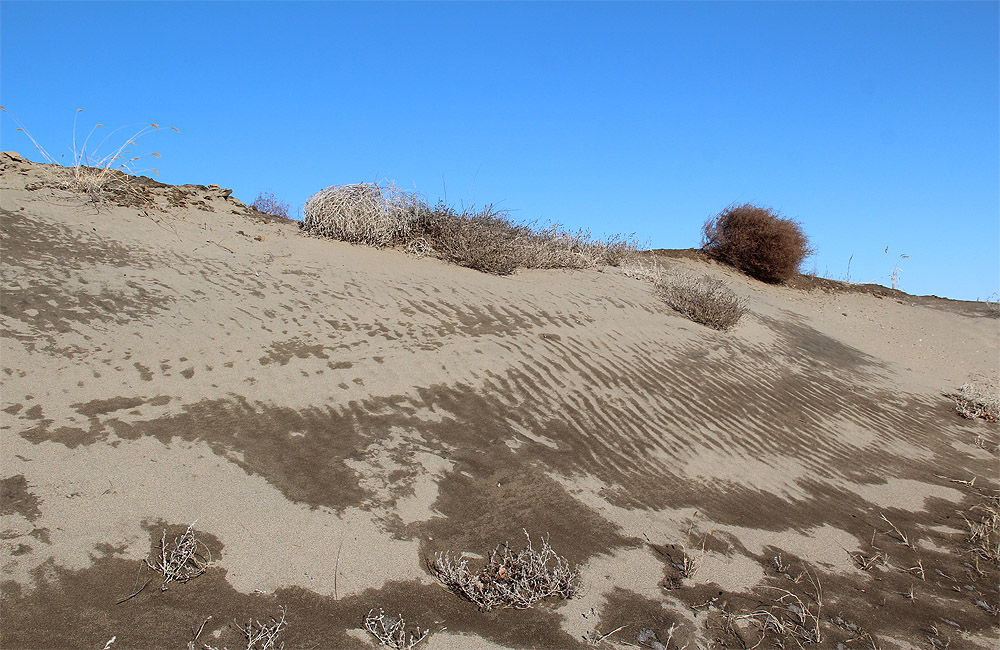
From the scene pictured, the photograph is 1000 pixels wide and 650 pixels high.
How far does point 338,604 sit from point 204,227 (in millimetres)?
6947

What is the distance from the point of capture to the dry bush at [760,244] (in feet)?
52.9

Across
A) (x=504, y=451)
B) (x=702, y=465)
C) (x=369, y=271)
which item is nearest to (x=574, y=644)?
(x=504, y=451)

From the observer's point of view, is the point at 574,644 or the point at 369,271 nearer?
the point at 574,644

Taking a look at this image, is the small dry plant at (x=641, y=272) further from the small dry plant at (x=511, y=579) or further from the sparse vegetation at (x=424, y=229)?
the small dry plant at (x=511, y=579)

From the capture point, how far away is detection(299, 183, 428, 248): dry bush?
9.93 m

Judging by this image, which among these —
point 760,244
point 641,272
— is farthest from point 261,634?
point 760,244

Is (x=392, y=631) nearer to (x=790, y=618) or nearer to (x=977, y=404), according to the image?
(x=790, y=618)

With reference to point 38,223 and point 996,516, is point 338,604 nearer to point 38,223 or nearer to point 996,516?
point 996,516

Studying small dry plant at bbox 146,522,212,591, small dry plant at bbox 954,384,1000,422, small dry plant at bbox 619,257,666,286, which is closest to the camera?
small dry plant at bbox 146,522,212,591

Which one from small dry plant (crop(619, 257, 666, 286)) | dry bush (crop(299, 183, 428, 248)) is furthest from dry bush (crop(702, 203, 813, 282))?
dry bush (crop(299, 183, 428, 248))

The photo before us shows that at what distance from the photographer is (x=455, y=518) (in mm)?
4137

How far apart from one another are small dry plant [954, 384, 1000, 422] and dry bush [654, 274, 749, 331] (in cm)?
323

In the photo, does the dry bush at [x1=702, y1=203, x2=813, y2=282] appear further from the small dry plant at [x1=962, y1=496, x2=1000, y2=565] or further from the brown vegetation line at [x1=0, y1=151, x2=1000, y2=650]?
the small dry plant at [x1=962, y1=496, x2=1000, y2=565]

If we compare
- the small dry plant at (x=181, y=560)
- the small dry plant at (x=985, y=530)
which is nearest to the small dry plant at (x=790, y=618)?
the small dry plant at (x=985, y=530)
